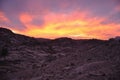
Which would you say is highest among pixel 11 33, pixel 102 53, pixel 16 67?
pixel 11 33

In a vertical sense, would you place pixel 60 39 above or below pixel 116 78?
above

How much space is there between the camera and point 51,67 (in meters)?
22.9

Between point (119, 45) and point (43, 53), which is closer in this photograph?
point (119, 45)

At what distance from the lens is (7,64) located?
30.0 m

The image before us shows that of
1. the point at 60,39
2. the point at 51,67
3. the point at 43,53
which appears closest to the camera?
the point at 51,67

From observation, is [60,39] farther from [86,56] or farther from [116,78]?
[116,78]

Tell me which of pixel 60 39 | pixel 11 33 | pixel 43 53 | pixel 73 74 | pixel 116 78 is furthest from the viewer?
pixel 60 39

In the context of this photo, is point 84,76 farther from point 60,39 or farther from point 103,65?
point 60,39

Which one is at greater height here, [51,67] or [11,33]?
[11,33]

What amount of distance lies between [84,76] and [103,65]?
2.36m

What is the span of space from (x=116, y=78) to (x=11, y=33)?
31701 mm

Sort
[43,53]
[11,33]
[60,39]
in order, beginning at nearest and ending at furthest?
[43,53] → [11,33] → [60,39]

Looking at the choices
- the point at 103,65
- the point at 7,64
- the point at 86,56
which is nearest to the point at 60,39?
the point at 7,64

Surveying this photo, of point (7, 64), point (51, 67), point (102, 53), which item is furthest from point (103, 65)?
point (7, 64)
